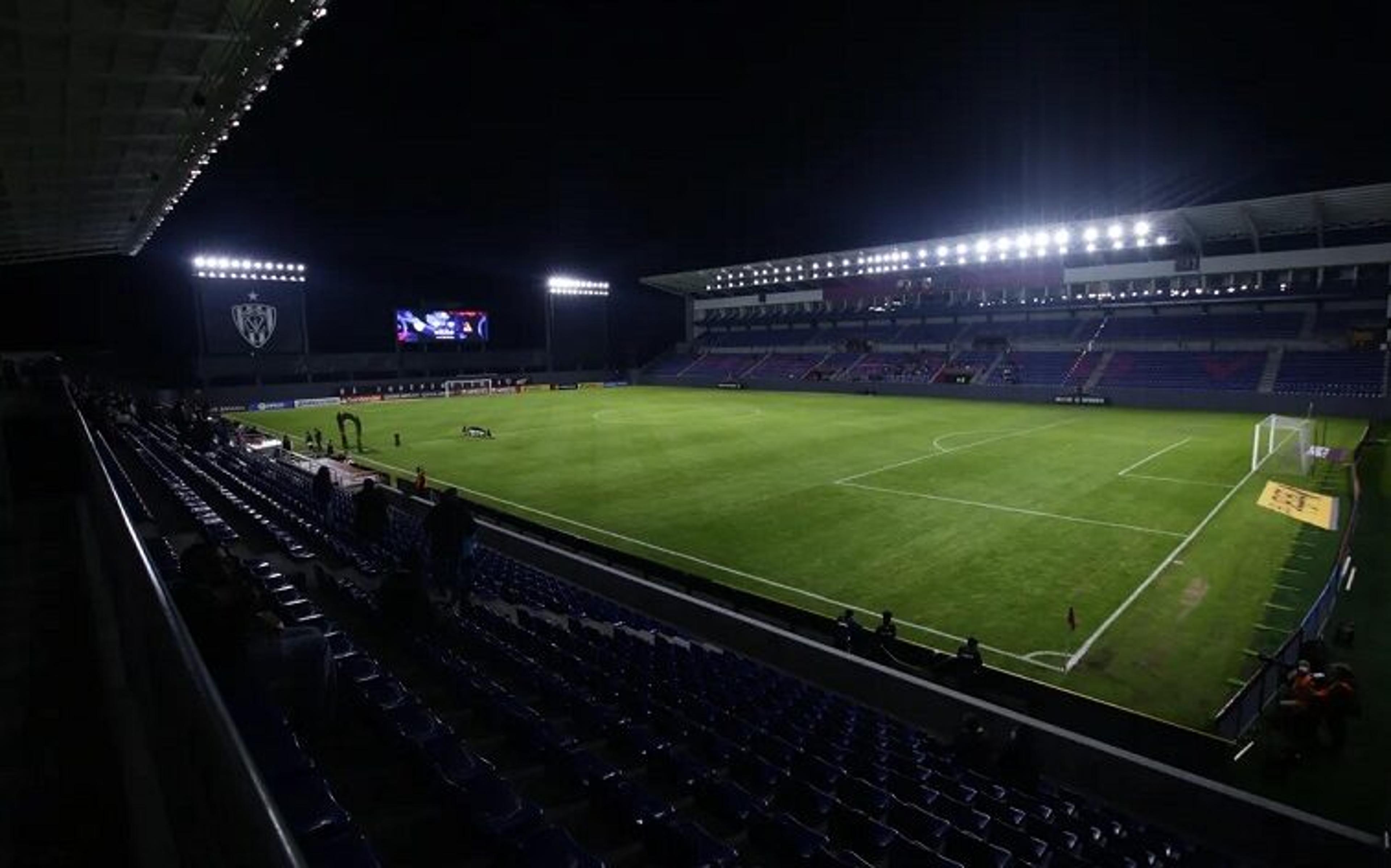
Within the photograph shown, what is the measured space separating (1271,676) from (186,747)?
12253 millimetres

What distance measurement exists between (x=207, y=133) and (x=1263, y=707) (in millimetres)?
28486

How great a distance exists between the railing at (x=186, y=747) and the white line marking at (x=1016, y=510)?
63.8 feet

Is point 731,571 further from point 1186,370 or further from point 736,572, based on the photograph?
point 1186,370

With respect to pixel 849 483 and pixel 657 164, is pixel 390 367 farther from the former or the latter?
pixel 849 483

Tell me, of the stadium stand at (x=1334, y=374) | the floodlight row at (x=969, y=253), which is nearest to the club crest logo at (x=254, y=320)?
the floodlight row at (x=969, y=253)

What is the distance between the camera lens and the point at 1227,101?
101 feet

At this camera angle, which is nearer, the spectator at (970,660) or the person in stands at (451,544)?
the spectator at (970,660)

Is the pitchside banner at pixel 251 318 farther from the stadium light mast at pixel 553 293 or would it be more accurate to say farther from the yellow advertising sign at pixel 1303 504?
the yellow advertising sign at pixel 1303 504

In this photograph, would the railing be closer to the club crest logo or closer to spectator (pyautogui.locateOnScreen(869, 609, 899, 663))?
spectator (pyautogui.locateOnScreen(869, 609, 899, 663))

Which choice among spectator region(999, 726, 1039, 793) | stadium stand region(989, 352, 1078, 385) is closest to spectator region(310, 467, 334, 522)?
spectator region(999, 726, 1039, 793)

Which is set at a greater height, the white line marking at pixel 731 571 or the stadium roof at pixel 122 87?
the stadium roof at pixel 122 87

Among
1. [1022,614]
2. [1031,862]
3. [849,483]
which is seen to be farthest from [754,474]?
[1031,862]

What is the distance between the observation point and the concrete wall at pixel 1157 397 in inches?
1471

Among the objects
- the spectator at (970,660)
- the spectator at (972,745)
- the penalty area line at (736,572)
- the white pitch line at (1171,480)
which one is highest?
the spectator at (970,660)
